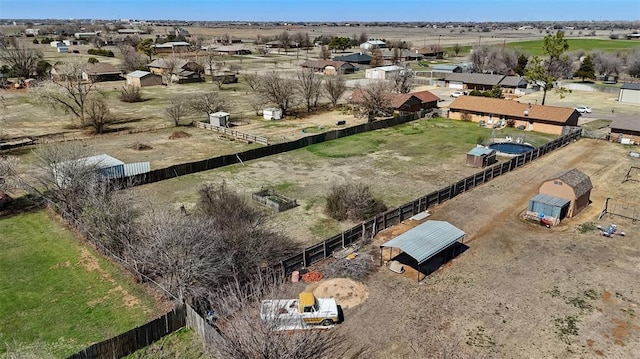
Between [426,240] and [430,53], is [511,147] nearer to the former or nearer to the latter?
[426,240]

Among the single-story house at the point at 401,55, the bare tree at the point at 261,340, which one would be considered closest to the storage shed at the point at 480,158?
the bare tree at the point at 261,340

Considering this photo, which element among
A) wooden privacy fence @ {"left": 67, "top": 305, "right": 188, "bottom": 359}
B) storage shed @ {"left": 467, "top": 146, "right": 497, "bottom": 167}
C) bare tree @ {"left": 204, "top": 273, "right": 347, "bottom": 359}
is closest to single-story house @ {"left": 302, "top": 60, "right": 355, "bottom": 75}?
storage shed @ {"left": 467, "top": 146, "right": 497, "bottom": 167}

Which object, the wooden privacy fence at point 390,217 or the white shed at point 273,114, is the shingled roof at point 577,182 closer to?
the wooden privacy fence at point 390,217

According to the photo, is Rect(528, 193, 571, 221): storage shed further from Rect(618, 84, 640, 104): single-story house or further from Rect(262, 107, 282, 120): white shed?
Rect(618, 84, 640, 104): single-story house

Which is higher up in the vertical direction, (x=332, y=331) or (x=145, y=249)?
(x=145, y=249)

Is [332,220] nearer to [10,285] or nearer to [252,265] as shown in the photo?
[252,265]

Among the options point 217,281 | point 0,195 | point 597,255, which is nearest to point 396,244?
point 217,281

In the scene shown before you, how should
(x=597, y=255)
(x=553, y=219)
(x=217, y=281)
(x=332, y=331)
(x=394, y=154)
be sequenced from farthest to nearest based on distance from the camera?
(x=394, y=154) < (x=553, y=219) < (x=597, y=255) < (x=217, y=281) < (x=332, y=331)
